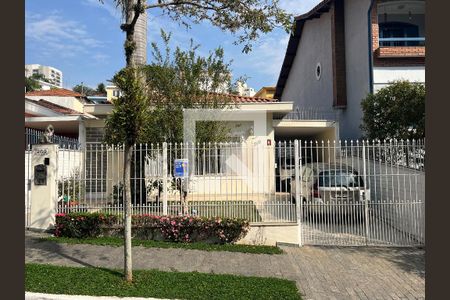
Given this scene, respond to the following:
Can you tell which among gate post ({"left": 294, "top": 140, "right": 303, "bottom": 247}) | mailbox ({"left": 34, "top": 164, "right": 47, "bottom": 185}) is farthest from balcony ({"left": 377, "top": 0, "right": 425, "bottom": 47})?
mailbox ({"left": 34, "top": 164, "right": 47, "bottom": 185})

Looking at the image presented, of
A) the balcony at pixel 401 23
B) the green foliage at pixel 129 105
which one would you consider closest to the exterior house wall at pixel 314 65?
the balcony at pixel 401 23

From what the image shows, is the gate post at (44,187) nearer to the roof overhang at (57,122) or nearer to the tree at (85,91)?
the roof overhang at (57,122)

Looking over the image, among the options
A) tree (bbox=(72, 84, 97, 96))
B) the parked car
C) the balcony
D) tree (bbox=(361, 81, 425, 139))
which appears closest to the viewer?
the parked car

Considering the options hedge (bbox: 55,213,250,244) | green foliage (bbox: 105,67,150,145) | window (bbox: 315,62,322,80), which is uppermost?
window (bbox: 315,62,322,80)

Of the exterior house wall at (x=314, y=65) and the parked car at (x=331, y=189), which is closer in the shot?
the parked car at (x=331, y=189)

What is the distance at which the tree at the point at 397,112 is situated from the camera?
10.8 metres

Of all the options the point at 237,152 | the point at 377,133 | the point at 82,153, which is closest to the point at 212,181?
the point at 237,152

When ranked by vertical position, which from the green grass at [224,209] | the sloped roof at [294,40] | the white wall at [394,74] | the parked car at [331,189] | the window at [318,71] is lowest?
the green grass at [224,209]

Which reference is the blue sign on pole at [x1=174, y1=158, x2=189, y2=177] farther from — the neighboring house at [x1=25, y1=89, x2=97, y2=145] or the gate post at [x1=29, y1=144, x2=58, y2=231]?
the neighboring house at [x1=25, y1=89, x2=97, y2=145]

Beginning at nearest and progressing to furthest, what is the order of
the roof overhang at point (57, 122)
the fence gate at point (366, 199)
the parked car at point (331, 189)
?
the fence gate at point (366, 199) → the parked car at point (331, 189) → the roof overhang at point (57, 122)

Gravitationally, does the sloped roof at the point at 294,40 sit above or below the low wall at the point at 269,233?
above

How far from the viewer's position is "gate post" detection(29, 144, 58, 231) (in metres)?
8.20

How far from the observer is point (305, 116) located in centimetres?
1644

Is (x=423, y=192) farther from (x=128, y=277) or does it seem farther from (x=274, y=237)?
(x=128, y=277)
